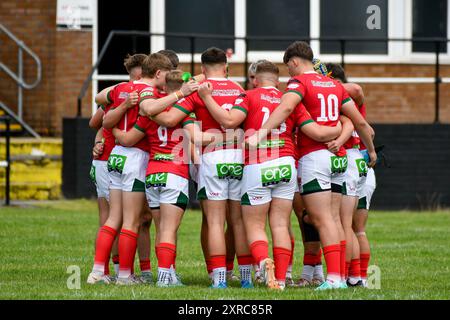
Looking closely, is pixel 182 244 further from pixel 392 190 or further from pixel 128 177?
pixel 392 190

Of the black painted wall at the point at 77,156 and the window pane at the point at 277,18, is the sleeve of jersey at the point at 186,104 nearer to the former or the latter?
the black painted wall at the point at 77,156

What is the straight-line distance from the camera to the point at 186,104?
10.4 metres

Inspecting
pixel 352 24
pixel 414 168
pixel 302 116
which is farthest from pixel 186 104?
pixel 352 24

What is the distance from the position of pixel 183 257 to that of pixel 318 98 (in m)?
3.79

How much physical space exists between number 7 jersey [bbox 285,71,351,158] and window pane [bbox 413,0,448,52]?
1021 centimetres

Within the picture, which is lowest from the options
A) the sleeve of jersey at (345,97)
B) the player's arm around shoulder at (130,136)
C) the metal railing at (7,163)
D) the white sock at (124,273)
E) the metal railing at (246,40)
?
the white sock at (124,273)

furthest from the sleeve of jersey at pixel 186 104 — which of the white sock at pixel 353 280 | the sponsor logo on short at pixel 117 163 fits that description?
the white sock at pixel 353 280

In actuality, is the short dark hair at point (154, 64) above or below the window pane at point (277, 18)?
below

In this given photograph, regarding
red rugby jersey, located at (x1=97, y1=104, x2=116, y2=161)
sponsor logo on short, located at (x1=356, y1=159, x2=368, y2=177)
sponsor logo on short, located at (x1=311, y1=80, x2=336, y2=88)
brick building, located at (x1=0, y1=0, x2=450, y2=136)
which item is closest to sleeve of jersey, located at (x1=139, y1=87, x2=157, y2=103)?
red rugby jersey, located at (x1=97, y1=104, x2=116, y2=161)

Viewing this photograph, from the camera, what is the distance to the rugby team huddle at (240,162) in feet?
33.7

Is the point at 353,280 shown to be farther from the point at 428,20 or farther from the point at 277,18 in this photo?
the point at 428,20

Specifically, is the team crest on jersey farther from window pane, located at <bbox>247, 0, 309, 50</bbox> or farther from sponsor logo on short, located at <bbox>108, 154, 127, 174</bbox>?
window pane, located at <bbox>247, 0, 309, 50</bbox>

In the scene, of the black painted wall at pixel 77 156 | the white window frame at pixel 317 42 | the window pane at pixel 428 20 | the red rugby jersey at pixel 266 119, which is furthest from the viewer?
the window pane at pixel 428 20

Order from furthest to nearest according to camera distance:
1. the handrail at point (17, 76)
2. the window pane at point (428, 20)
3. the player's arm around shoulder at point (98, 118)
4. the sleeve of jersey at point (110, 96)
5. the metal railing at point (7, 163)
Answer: the window pane at point (428, 20) → the handrail at point (17, 76) → the metal railing at point (7, 163) → the player's arm around shoulder at point (98, 118) → the sleeve of jersey at point (110, 96)
